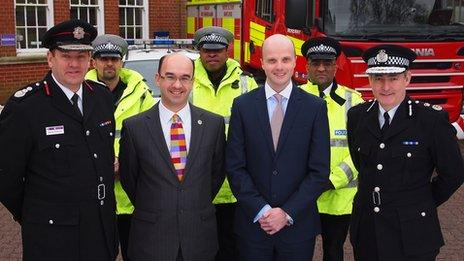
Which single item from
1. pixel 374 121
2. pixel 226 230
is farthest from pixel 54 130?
pixel 374 121

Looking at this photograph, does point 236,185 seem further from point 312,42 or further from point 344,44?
point 344,44

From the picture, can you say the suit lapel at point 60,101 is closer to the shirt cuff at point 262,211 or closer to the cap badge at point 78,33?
the cap badge at point 78,33

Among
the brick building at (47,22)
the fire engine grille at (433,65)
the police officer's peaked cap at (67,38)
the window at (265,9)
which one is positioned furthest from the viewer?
the brick building at (47,22)

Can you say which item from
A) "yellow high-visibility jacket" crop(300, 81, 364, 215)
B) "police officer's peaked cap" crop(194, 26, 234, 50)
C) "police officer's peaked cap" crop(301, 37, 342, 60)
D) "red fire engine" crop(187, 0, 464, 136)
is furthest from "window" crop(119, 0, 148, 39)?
"yellow high-visibility jacket" crop(300, 81, 364, 215)

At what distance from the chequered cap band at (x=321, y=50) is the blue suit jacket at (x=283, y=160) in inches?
28.3

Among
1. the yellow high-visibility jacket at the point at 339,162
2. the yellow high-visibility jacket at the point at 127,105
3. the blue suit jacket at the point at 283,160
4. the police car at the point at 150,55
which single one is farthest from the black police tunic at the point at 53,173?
the police car at the point at 150,55

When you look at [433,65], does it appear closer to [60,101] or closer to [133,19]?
[60,101]

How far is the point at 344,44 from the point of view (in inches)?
269

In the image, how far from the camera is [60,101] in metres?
2.96

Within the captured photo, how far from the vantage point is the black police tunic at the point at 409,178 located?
2994 mm

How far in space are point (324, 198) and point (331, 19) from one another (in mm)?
3861

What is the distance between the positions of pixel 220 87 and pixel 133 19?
424 inches

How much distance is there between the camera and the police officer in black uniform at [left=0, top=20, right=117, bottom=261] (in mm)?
2863

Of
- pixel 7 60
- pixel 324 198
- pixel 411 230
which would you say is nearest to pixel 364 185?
pixel 411 230
